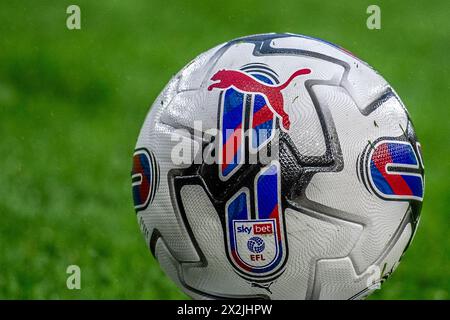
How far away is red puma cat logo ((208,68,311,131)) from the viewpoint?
12.5ft

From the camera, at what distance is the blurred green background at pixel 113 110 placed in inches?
214

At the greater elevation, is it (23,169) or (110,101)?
(110,101)

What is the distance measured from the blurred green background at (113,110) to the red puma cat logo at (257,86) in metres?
1.57

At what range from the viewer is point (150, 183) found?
406 centimetres

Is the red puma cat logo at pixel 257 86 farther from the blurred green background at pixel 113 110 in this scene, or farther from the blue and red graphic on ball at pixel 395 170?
the blurred green background at pixel 113 110

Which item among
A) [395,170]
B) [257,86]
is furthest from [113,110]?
[395,170]

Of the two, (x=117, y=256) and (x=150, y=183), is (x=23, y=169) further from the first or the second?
(x=150, y=183)

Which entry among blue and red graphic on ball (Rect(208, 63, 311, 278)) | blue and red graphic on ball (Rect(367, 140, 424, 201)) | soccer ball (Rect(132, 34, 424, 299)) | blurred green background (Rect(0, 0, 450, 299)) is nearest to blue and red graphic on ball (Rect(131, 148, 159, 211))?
soccer ball (Rect(132, 34, 424, 299))

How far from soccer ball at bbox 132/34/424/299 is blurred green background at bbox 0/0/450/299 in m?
1.22

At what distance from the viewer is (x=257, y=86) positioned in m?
3.88

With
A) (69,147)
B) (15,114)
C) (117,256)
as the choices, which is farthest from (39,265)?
(15,114)

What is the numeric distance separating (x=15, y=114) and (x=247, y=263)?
4484 mm

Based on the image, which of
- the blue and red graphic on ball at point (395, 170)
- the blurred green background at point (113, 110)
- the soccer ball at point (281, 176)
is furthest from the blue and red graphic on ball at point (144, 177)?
the blurred green background at point (113, 110)

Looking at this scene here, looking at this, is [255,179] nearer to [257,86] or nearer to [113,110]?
[257,86]
